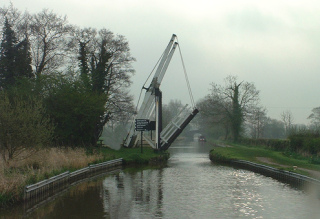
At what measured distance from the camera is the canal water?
38.8 feet

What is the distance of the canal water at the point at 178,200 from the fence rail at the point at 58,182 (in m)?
0.53

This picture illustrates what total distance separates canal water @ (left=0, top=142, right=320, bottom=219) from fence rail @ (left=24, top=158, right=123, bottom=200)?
1.75 ft

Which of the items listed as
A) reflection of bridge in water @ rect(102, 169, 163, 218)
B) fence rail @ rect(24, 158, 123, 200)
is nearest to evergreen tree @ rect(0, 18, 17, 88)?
fence rail @ rect(24, 158, 123, 200)

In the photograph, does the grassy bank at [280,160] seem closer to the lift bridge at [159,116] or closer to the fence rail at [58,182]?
the lift bridge at [159,116]

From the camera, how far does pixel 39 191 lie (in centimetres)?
1402

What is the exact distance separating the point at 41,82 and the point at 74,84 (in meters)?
2.58

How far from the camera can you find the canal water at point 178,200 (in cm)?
1182

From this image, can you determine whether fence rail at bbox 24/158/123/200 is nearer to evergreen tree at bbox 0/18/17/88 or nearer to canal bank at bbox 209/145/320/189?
canal bank at bbox 209/145/320/189

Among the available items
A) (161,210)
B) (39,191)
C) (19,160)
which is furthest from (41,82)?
(161,210)

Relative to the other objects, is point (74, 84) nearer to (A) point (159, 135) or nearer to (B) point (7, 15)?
(A) point (159, 135)

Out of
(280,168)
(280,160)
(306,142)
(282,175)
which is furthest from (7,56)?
(282,175)

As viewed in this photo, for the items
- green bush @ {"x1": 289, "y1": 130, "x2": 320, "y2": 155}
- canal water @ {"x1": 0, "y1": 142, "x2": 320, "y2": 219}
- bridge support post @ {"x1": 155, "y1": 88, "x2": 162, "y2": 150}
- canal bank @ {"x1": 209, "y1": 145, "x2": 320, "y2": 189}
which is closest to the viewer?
canal water @ {"x1": 0, "y1": 142, "x2": 320, "y2": 219}

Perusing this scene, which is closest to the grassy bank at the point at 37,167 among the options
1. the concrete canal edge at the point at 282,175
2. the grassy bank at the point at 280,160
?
the grassy bank at the point at 280,160

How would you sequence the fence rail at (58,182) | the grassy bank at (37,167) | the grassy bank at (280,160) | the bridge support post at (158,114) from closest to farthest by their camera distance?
the grassy bank at (37,167)
the fence rail at (58,182)
the grassy bank at (280,160)
the bridge support post at (158,114)
